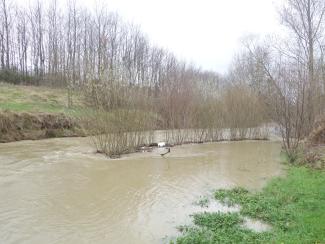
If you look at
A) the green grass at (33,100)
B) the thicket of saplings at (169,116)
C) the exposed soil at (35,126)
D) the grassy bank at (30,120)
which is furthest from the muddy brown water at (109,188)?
the green grass at (33,100)

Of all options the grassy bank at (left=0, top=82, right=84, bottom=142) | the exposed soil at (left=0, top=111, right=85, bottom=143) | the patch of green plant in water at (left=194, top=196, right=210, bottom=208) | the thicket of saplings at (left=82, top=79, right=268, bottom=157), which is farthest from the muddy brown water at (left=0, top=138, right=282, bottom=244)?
the grassy bank at (left=0, top=82, right=84, bottom=142)

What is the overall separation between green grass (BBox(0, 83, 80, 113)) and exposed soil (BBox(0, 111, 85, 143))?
0.76 m

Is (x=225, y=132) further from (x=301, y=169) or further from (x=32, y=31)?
(x=32, y=31)

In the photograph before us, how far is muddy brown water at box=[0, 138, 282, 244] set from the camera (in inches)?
220

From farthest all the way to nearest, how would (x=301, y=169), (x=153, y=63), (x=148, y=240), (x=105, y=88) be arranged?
(x=153, y=63) < (x=105, y=88) < (x=301, y=169) < (x=148, y=240)

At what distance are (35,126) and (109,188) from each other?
12038mm

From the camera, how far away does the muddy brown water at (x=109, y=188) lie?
18.3 feet

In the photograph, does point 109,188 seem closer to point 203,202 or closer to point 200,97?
point 203,202

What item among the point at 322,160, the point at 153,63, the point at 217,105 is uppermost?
the point at 153,63

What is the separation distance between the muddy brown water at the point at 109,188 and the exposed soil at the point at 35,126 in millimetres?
2120

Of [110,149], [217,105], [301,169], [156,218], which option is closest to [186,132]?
[217,105]

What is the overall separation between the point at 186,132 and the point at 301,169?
810 cm

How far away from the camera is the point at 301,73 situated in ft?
40.6

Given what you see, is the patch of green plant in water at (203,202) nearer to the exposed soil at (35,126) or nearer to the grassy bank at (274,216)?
the grassy bank at (274,216)
